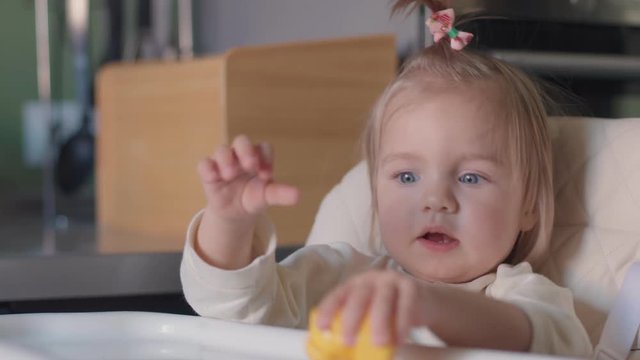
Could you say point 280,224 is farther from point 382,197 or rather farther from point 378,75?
point 382,197

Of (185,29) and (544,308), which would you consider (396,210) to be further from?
(185,29)

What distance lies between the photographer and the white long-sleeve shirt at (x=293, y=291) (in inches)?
30.9

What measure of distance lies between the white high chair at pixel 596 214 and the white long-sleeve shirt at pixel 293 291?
0.21 ft

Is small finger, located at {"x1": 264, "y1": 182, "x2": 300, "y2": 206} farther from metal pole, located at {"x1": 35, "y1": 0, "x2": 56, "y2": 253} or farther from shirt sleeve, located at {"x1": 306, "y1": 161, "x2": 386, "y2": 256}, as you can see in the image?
metal pole, located at {"x1": 35, "y1": 0, "x2": 56, "y2": 253}

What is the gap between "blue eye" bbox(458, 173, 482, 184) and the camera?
35.6 inches

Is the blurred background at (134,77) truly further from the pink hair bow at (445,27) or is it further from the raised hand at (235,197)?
the raised hand at (235,197)

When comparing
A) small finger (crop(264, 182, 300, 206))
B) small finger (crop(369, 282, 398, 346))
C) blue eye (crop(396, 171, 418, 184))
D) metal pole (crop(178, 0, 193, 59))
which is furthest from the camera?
metal pole (crop(178, 0, 193, 59))

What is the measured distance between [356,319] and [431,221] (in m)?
0.34

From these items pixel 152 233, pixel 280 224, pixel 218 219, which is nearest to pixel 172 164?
pixel 152 233

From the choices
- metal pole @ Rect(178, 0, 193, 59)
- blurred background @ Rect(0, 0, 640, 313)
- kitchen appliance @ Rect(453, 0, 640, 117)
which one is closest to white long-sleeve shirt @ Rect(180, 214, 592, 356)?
blurred background @ Rect(0, 0, 640, 313)

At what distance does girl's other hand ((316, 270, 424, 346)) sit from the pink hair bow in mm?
434

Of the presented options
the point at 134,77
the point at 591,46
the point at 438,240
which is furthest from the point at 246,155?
the point at 134,77

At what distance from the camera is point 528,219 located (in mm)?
955

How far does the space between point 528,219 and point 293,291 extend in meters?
0.23
